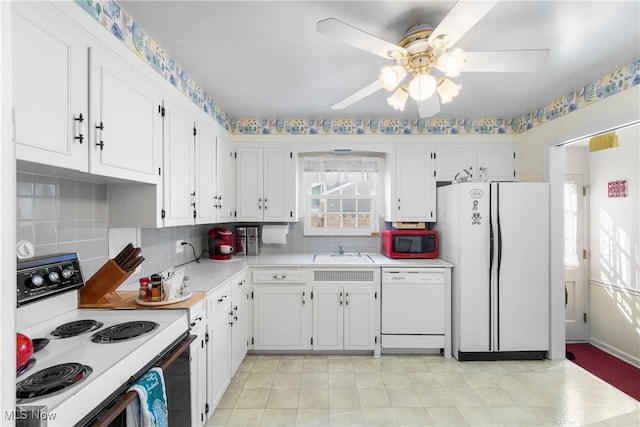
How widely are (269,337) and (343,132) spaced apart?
7.54ft

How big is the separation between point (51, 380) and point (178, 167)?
149 centimetres

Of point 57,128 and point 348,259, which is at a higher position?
point 57,128

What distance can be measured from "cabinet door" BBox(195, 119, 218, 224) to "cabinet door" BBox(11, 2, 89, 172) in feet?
3.86

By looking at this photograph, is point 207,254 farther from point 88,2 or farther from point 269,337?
point 88,2

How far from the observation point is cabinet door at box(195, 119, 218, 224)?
2.49 meters

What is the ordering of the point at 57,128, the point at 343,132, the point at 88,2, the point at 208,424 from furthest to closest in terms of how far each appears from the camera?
the point at 343,132 < the point at 208,424 < the point at 88,2 < the point at 57,128

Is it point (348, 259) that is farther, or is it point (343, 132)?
point (343, 132)

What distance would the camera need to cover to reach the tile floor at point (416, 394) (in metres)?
2.09

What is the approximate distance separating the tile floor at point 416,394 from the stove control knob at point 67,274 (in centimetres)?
130

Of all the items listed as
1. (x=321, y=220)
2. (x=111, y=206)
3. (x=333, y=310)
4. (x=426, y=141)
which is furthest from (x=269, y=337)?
(x=426, y=141)

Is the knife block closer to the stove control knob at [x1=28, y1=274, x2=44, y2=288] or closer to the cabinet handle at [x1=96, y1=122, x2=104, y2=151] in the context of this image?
the stove control knob at [x1=28, y1=274, x2=44, y2=288]

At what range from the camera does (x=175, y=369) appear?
1436 millimetres

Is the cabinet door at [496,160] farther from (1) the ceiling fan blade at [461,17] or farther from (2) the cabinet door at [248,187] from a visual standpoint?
(2) the cabinet door at [248,187]

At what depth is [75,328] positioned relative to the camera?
53.6 inches
